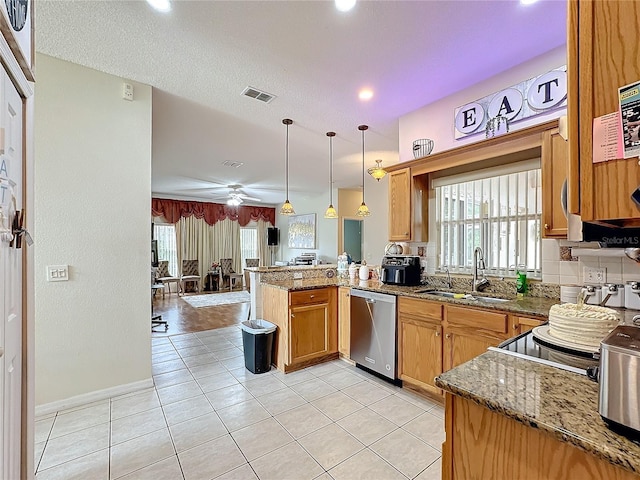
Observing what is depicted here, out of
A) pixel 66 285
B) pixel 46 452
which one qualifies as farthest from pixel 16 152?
pixel 46 452

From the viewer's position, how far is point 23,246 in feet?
4.14

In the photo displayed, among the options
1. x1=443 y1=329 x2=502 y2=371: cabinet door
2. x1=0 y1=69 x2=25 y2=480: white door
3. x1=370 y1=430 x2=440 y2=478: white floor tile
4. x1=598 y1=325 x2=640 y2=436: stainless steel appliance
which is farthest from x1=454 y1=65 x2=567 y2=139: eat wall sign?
x1=0 y1=69 x2=25 y2=480: white door

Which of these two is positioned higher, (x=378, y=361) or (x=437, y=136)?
(x=437, y=136)

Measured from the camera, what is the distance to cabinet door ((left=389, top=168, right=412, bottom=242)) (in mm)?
3090

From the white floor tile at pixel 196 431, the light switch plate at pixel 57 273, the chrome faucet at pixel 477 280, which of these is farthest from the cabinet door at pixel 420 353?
the light switch plate at pixel 57 273

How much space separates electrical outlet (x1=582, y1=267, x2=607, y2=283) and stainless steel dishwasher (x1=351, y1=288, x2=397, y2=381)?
139 cm

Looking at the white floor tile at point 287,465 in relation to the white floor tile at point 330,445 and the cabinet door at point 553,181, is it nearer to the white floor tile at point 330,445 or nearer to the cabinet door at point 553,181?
the white floor tile at point 330,445

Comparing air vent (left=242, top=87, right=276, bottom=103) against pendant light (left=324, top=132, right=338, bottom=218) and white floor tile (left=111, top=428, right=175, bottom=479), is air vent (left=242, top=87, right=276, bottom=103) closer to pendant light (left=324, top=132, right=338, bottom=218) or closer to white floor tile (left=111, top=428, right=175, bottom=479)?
pendant light (left=324, top=132, right=338, bottom=218)

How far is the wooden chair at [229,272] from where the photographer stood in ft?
27.8

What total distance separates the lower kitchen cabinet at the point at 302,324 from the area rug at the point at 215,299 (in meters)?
3.50

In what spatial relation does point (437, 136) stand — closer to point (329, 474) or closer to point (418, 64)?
point (418, 64)

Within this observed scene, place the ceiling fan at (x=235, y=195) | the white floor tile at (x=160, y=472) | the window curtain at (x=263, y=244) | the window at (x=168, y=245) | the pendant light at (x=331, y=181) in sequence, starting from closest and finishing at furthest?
the white floor tile at (x=160, y=472), the pendant light at (x=331, y=181), the ceiling fan at (x=235, y=195), the window at (x=168, y=245), the window curtain at (x=263, y=244)

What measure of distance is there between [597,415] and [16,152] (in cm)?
208

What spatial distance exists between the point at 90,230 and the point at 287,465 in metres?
2.27
